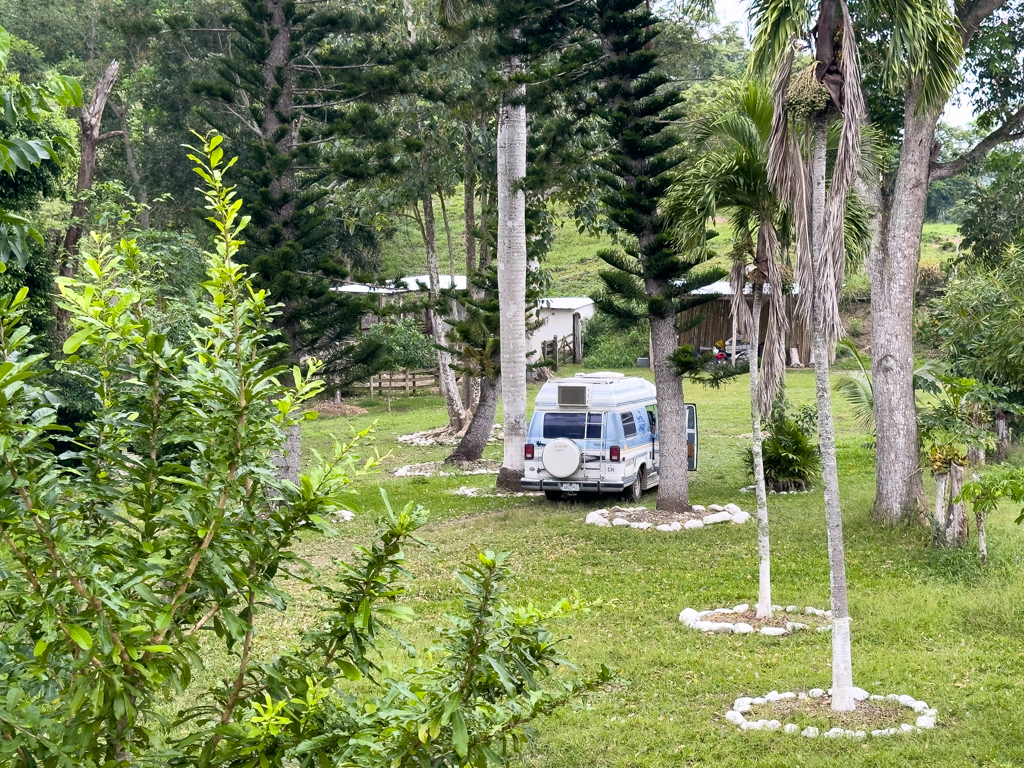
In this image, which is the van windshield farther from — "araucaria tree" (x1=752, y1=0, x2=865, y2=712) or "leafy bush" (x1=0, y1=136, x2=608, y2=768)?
"leafy bush" (x1=0, y1=136, x2=608, y2=768)

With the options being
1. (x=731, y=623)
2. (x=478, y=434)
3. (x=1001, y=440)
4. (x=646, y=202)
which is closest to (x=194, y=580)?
(x=731, y=623)

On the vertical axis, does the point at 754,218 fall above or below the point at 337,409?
above

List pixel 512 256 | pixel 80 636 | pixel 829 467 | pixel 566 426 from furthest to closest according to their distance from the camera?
pixel 512 256, pixel 566 426, pixel 829 467, pixel 80 636

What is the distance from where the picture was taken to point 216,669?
8.18m

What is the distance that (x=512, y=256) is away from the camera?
16.5 m

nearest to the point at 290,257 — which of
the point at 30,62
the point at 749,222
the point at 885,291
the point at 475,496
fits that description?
the point at 475,496

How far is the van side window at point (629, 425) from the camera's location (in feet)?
50.8

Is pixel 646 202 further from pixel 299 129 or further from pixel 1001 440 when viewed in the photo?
pixel 1001 440

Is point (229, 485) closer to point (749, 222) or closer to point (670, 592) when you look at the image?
point (670, 592)

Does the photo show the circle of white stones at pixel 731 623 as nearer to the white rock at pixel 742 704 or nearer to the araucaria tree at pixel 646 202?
the white rock at pixel 742 704

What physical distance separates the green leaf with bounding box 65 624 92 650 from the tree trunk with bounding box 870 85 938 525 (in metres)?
12.2

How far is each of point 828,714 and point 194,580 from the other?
5.64 metres

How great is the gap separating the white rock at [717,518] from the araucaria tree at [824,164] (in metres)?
6.54

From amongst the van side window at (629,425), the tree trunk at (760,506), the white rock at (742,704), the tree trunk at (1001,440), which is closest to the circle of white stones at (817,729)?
the white rock at (742,704)
